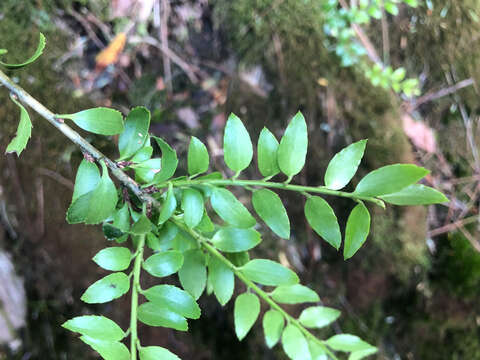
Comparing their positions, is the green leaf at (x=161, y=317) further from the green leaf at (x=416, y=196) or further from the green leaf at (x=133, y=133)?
the green leaf at (x=416, y=196)

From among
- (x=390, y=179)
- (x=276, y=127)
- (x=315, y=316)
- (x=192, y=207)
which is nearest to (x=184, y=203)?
(x=192, y=207)

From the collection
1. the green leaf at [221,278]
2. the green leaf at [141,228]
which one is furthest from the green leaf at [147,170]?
the green leaf at [221,278]

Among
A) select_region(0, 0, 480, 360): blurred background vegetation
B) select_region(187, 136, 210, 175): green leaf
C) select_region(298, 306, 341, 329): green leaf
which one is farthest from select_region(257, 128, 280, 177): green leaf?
select_region(0, 0, 480, 360): blurred background vegetation

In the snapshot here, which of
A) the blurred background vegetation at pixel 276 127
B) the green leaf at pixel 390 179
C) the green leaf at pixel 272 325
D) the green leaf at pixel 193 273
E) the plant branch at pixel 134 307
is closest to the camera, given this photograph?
the green leaf at pixel 390 179

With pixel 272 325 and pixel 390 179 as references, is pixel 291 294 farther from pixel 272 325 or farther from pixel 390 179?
pixel 390 179

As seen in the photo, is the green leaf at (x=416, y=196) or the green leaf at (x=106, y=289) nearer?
the green leaf at (x=416, y=196)

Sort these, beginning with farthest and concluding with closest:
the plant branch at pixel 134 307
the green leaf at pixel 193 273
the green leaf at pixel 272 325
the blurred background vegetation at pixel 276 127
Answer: the blurred background vegetation at pixel 276 127
the green leaf at pixel 272 325
the green leaf at pixel 193 273
the plant branch at pixel 134 307

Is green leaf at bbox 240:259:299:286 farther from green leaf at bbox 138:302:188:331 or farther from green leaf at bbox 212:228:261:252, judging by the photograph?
green leaf at bbox 138:302:188:331
